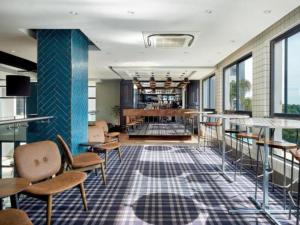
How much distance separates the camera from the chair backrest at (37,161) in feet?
8.64

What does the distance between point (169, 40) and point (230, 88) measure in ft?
13.3

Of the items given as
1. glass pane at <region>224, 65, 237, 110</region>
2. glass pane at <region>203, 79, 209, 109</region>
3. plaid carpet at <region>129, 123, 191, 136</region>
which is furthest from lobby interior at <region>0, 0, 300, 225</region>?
glass pane at <region>203, 79, 209, 109</region>

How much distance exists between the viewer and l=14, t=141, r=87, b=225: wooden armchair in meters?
2.52

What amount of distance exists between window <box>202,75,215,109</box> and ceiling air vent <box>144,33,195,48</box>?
18.4ft

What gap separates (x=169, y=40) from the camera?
5.37 meters

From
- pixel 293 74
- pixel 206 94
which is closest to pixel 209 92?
pixel 206 94

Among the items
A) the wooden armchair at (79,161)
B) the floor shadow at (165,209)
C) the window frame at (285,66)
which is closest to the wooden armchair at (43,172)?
the wooden armchair at (79,161)

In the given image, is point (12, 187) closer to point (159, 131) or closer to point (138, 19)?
point (138, 19)

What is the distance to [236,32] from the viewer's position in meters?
5.02

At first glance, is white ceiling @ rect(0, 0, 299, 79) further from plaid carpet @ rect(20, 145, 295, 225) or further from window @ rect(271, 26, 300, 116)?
plaid carpet @ rect(20, 145, 295, 225)

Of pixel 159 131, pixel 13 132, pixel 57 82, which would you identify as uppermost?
pixel 57 82

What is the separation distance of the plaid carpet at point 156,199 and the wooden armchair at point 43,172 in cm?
36

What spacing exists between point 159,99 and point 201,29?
17.1 meters

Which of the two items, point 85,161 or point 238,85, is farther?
point 238,85
